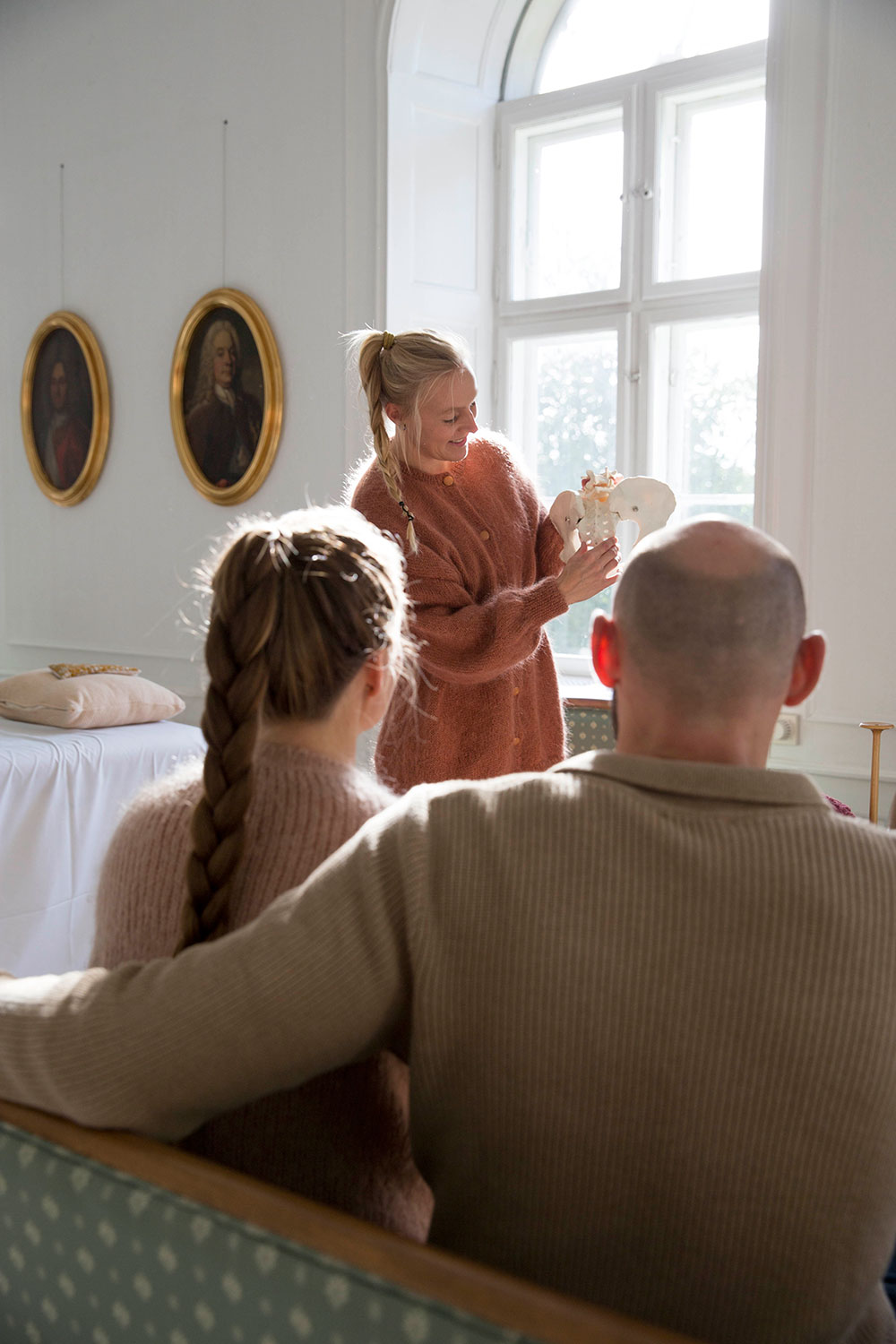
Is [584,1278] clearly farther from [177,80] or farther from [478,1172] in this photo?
[177,80]

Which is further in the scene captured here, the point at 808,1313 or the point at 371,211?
the point at 371,211

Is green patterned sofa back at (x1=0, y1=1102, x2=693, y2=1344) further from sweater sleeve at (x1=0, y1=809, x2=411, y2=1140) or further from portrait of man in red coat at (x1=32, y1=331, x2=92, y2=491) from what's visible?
portrait of man in red coat at (x1=32, y1=331, x2=92, y2=491)

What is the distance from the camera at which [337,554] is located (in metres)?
1.37

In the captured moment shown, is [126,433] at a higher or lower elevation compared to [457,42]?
lower

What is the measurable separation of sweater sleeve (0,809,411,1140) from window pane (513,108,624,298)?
4.68m

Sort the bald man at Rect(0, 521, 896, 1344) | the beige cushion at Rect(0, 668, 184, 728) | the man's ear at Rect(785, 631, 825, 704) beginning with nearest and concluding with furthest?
the bald man at Rect(0, 521, 896, 1344) < the man's ear at Rect(785, 631, 825, 704) < the beige cushion at Rect(0, 668, 184, 728)

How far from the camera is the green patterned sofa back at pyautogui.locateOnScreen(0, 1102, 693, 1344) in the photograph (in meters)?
0.85

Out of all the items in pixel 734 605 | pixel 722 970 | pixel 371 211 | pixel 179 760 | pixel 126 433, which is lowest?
pixel 179 760

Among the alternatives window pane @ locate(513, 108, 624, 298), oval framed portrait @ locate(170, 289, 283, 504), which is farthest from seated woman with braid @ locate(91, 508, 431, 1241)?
oval framed portrait @ locate(170, 289, 283, 504)

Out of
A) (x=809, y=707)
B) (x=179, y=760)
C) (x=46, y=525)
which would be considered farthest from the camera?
(x=46, y=525)

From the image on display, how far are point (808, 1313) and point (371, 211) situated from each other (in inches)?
199

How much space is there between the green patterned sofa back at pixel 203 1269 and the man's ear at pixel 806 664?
634 millimetres

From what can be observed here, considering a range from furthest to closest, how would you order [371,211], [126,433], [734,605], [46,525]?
1. [46,525]
2. [126,433]
3. [371,211]
4. [734,605]

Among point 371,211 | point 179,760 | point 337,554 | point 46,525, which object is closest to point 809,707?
point 179,760
